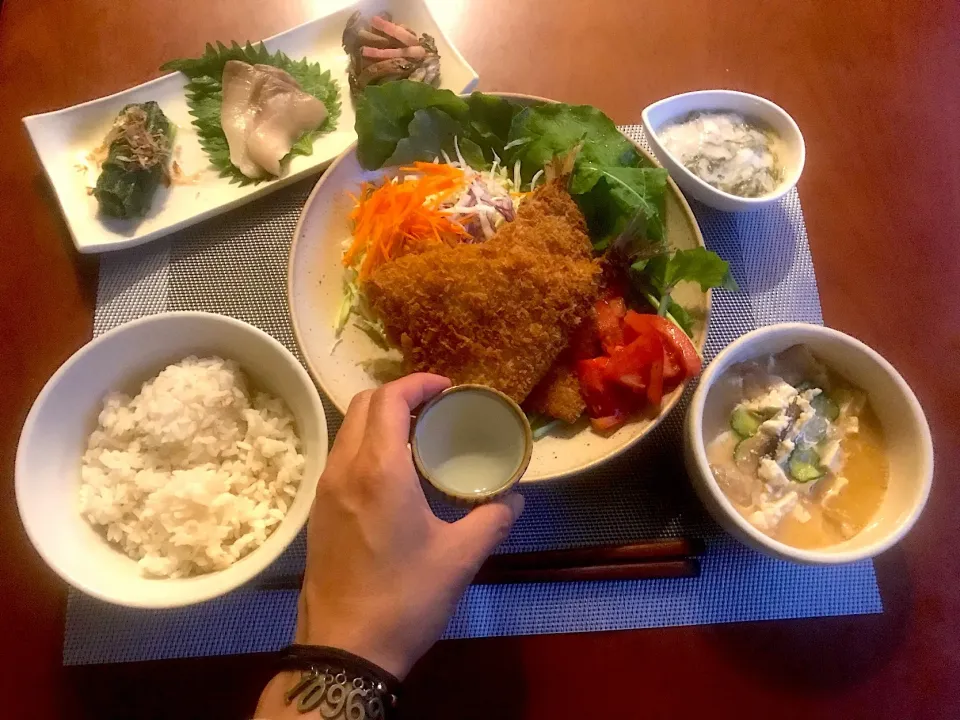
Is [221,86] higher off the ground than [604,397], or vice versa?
[221,86]

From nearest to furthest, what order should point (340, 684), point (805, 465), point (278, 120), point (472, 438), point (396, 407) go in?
point (340, 684) < point (396, 407) < point (472, 438) < point (805, 465) < point (278, 120)

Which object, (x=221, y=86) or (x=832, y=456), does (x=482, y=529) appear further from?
(x=221, y=86)

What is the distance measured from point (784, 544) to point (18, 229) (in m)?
1.91

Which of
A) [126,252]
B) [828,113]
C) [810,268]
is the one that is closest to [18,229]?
[126,252]

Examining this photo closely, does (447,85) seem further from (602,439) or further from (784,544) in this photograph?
(784,544)

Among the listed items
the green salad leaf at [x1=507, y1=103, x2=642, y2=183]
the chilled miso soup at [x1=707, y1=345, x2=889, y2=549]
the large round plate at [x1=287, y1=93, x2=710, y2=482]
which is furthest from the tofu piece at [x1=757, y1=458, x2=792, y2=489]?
the green salad leaf at [x1=507, y1=103, x2=642, y2=183]

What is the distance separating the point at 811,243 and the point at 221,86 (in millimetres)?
1652

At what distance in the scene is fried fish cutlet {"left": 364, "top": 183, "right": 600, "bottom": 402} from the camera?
1.43 metres

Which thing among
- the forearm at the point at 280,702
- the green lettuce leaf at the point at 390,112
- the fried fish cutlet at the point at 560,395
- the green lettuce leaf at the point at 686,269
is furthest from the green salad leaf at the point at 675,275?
the forearm at the point at 280,702

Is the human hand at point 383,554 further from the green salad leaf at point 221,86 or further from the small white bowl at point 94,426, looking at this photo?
the green salad leaf at point 221,86

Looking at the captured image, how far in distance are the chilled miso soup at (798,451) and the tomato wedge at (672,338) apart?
0.09 m

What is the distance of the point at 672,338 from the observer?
4.64 ft

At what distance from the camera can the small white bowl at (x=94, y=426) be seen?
119 centimetres

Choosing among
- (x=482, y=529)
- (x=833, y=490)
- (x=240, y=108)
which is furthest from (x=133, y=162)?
(x=833, y=490)
